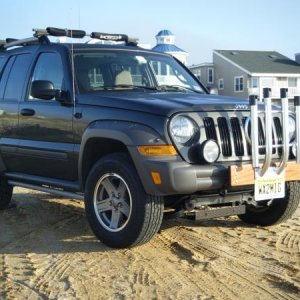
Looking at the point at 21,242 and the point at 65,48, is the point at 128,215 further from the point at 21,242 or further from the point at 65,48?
the point at 65,48

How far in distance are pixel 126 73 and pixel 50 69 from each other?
34.5 inches

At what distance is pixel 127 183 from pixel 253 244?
143 cm

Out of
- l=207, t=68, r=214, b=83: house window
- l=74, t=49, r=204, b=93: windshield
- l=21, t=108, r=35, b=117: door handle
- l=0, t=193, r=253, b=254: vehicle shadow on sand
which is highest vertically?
l=207, t=68, r=214, b=83: house window

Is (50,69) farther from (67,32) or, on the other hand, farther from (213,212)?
(213,212)

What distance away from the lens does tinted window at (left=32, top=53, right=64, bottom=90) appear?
5879 mm

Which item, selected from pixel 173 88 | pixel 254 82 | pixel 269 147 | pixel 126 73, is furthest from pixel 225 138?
pixel 254 82

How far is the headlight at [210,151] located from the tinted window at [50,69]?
77.4 inches

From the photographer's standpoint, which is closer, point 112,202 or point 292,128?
point 112,202

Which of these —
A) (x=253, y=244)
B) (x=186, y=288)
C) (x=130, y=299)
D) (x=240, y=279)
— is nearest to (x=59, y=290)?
(x=130, y=299)

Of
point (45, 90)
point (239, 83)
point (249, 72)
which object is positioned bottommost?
point (45, 90)

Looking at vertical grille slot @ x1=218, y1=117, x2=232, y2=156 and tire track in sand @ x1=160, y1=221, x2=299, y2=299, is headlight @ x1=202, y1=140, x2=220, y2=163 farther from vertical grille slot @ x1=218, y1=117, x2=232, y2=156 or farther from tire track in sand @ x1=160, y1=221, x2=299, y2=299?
tire track in sand @ x1=160, y1=221, x2=299, y2=299

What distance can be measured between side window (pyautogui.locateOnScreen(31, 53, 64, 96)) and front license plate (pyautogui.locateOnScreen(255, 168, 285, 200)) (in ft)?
7.82

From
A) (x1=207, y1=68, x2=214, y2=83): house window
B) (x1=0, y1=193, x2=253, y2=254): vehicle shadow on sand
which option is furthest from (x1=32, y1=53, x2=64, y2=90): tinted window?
(x1=207, y1=68, x2=214, y2=83): house window

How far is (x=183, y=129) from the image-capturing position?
4652 millimetres
